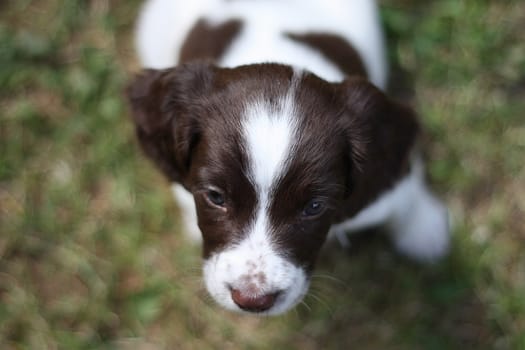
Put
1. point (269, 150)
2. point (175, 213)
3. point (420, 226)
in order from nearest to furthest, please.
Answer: point (269, 150) → point (420, 226) → point (175, 213)

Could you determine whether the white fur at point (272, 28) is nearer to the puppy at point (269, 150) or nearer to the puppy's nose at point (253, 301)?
the puppy at point (269, 150)

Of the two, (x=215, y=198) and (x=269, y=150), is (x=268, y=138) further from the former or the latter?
(x=215, y=198)

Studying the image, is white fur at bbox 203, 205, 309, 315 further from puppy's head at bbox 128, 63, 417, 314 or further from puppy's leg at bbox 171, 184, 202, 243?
puppy's leg at bbox 171, 184, 202, 243

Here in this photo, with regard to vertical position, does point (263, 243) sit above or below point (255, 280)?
above

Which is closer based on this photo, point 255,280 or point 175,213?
point 255,280

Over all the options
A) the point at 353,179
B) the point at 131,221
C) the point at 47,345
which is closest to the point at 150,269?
the point at 131,221

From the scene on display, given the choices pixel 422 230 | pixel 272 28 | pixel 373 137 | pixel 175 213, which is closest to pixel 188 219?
pixel 175 213
